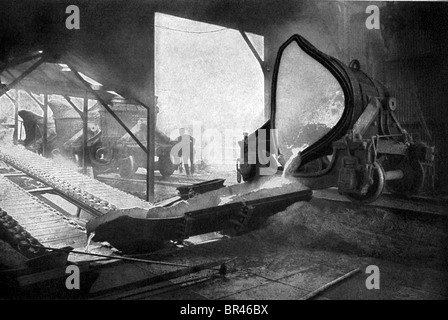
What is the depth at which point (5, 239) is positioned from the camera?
3.31m

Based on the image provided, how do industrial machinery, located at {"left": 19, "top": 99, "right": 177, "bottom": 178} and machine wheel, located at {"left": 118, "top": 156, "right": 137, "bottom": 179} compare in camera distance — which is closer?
industrial machinery, located at {"left": 19, "top": 99, "right": 177, "bottom": 178}

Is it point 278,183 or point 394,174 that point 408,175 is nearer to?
point 394,174

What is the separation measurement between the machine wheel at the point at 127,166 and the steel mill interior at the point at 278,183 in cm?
472

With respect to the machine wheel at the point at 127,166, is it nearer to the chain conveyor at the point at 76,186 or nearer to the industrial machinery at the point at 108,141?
the industrial machinery at the point at 108,141

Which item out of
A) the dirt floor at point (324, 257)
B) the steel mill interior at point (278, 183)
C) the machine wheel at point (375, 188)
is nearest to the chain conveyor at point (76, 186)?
the steel mill interior at point (278, 183)

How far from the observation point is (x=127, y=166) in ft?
40.3

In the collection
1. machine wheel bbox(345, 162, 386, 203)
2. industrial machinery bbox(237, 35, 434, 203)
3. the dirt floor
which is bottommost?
the dirt floor

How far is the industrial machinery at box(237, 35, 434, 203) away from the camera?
335cm

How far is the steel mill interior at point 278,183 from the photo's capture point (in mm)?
2980

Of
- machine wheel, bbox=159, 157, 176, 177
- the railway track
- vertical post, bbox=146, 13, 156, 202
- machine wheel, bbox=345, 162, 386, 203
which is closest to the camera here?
machine wheel, bbox=345, 162, 386, 203

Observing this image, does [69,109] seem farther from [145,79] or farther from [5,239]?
[5,239]

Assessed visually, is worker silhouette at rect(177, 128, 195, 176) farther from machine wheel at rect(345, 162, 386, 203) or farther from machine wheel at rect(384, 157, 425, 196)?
machine wheel at rect(345, 162, 386, 203)

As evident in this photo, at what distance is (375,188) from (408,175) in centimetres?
114

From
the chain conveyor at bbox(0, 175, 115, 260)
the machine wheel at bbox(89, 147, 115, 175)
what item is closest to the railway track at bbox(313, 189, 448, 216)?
the chain conveyor at bbox(0, 175, 115, 260)
